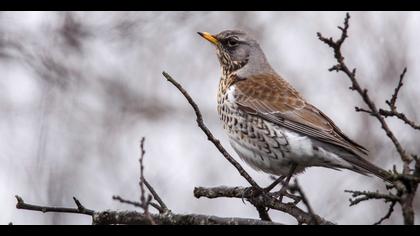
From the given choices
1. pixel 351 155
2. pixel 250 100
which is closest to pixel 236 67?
pixel 250 100

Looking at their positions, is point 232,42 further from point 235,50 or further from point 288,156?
point 288,156

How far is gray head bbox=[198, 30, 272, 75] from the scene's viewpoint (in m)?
7.14

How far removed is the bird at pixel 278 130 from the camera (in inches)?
220

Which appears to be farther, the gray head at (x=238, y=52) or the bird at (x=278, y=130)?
the gray head at (x=238, y=52)

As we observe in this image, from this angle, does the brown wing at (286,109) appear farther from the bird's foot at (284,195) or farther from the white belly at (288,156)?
the bird's foot at (284,195)

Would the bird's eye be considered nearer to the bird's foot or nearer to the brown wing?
the brown wing

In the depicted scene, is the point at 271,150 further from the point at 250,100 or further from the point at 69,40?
the point at 69,40

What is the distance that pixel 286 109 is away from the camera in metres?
6.22

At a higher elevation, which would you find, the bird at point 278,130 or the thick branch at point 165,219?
the bird at point 278,130

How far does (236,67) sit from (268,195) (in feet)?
7.45

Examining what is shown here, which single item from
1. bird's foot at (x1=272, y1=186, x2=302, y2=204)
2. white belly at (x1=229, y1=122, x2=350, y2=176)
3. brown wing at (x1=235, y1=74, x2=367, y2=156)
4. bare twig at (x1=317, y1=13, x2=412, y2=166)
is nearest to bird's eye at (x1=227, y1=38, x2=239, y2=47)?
brown wing at (x1=235, y1=74, x2=367, y2=156)

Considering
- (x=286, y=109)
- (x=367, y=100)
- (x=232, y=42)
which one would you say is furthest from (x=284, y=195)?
(x=232, y=42)

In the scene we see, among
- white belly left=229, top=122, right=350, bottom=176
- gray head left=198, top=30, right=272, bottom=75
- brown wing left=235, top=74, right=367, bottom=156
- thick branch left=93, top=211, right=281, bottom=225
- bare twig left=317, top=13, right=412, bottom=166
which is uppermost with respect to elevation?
gray head left=198, top=30, right=272, bottom=75

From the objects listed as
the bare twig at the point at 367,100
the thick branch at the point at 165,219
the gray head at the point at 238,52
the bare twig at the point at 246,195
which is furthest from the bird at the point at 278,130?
the bare twig at the point at 367,100
